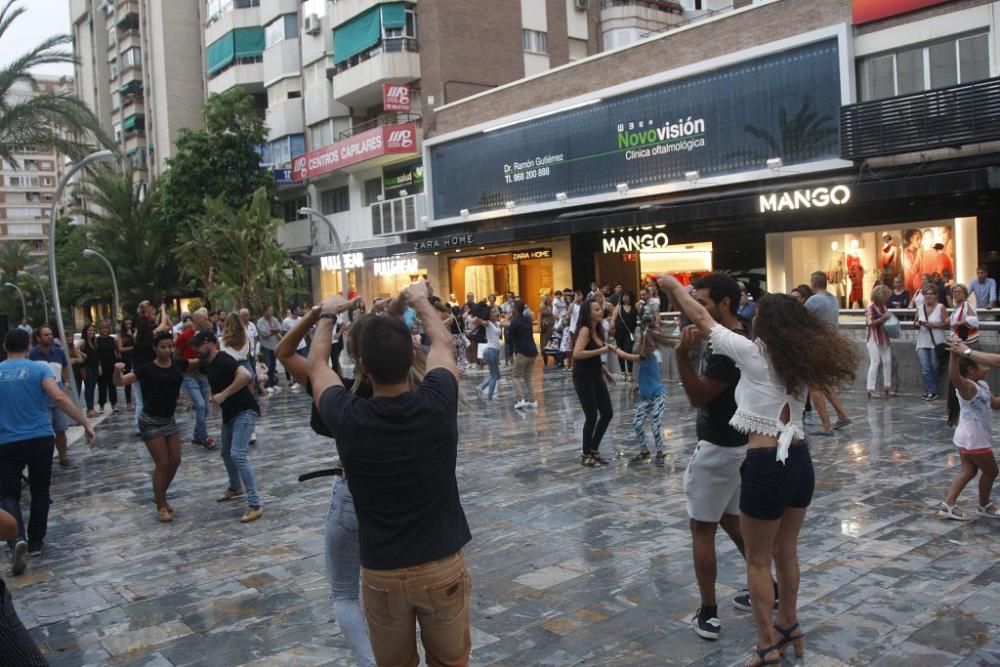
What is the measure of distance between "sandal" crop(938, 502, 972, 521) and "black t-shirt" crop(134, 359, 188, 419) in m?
6.54

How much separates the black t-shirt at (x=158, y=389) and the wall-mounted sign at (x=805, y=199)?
15420 mm

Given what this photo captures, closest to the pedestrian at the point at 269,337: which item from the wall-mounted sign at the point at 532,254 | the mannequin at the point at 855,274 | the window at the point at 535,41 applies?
the wall-mounted sign at the point at 532,254

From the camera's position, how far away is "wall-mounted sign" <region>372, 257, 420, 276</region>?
33.7 meters

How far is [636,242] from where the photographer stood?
2531 centimetres

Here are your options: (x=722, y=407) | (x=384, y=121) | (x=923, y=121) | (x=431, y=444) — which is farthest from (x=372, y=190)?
(x=431, y=444)

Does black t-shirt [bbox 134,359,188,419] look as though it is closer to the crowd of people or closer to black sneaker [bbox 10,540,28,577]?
the crowd of people

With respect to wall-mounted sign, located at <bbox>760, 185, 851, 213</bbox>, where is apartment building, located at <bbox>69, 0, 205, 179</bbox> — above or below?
above

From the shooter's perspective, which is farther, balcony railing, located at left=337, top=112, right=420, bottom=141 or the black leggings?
balcony railing, located at left=337, top=112, right=420, bottom=141

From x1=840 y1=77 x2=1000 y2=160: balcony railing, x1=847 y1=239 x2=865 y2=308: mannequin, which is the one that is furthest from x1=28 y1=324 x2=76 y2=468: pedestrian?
x1=847 y1=239 x2=865 y2=308: mannequin

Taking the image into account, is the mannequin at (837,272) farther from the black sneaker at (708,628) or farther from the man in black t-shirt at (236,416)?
the black sneaker at (708,628)

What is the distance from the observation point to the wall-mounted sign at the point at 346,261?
118 ft

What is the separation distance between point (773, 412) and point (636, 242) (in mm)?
21598

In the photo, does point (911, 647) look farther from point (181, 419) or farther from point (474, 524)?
point (181, 419)

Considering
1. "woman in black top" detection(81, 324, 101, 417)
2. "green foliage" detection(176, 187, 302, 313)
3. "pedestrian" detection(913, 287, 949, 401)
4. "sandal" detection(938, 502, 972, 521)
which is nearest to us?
"sandal" detection(938, 502, 972, 521)
